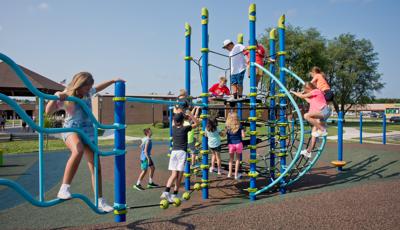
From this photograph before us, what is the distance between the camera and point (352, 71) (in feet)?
131

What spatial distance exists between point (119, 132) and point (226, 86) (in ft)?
13.3

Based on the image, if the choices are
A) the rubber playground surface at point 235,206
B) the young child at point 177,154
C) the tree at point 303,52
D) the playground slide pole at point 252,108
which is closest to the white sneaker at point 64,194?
the rubber playground surface at point 235,206

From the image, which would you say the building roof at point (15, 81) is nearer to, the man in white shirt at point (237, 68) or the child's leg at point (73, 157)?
the man in white shirt at point (237, 68)

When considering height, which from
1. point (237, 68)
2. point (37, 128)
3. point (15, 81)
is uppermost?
point (15, 81)

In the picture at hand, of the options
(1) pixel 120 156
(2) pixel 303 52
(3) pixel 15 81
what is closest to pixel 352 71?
(2) pixel 303 52

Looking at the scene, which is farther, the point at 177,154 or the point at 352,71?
the point at 352,71

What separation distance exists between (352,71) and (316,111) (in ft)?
124

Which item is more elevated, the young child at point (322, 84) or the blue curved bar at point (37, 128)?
the young child at point (322, 84)

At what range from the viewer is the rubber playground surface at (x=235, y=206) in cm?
374

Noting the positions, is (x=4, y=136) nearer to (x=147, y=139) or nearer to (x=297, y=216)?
(x=147, y=139)

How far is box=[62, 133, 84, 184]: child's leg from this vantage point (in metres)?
2.95

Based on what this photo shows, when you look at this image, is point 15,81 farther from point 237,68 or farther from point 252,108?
point 252,108

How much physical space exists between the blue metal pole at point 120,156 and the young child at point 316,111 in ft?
12.7

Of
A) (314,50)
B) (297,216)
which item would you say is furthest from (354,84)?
(297,216)
